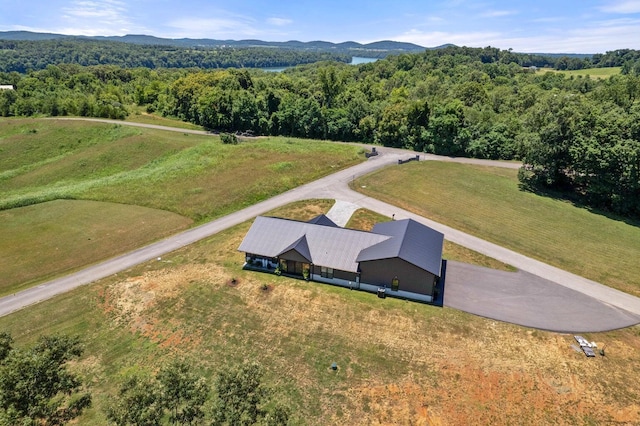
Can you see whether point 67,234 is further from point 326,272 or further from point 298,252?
point 326,272

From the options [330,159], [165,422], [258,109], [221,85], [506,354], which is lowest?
[165,422]

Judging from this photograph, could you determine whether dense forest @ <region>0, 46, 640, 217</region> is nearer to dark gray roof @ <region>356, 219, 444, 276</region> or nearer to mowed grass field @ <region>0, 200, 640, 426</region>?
dark gray roof @ <region>356, 219, 444, 276</region>

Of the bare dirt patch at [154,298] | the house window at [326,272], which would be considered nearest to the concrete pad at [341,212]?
the house window at [326,272]

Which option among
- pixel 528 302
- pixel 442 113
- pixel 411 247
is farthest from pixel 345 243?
pixel 442 113

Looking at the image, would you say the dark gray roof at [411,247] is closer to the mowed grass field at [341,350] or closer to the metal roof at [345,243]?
the metal roof at [345,243]

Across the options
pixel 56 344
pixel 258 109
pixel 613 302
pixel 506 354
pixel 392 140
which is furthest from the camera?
pixel 258 109

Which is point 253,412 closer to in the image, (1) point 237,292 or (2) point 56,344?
(2) point 56,344

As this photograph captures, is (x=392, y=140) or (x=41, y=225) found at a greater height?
(x=392, y=140)

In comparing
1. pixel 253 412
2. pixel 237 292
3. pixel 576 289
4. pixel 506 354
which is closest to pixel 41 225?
pixel 237 292
